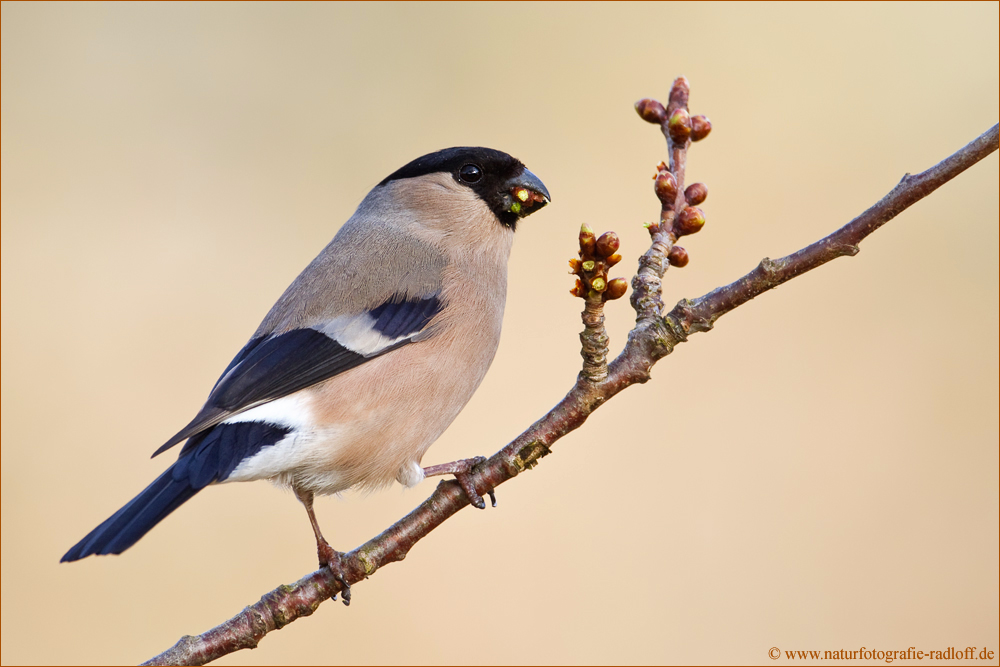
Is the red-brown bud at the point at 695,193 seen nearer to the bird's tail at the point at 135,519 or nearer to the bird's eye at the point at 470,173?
the bird's eye at the point at 470,173

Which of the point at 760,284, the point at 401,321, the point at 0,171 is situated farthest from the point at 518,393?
the point at 0,171

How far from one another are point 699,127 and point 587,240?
1.74 ft

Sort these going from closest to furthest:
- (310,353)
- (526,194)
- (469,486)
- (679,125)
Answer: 1. (679,125)
2. (469,486)
3. (310,353)
4. (526,194)

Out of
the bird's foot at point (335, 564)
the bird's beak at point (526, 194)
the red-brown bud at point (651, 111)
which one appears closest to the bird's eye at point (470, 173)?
the bird's beak at point (526, 194)

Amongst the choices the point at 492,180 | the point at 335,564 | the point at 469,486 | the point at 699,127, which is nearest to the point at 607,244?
the point at 699,127

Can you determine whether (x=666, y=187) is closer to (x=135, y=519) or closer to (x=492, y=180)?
(x=492, y=180)

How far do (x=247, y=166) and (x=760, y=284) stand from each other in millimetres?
A: 4519

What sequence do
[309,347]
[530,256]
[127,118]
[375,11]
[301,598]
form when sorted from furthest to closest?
[375,11]
[127,118]
[530,256]
[309,347]
[301,598]

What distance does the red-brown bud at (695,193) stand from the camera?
6.51ft

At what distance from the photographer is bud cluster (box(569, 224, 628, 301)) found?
1609mm

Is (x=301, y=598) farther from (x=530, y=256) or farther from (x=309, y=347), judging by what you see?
(x=530, y=256)

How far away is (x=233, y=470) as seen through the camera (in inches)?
90.7

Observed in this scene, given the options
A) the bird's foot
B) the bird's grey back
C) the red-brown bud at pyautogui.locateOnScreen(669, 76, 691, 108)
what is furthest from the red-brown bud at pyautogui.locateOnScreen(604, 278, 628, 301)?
the bird's grey back

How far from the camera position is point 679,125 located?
1.91 meters
